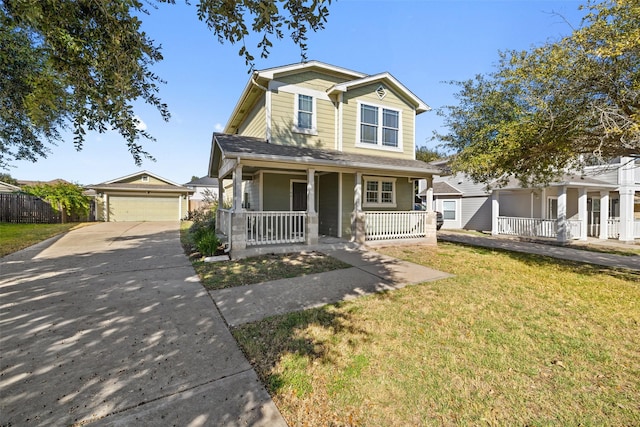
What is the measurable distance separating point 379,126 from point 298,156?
16.0ft

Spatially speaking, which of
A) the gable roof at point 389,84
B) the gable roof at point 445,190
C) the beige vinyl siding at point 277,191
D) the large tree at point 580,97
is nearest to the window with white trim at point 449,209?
the gable roof at point 445,190

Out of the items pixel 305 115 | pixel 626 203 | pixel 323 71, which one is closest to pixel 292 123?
pixel 305 115

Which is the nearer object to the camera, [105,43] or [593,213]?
[105,43]

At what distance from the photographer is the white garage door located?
2088cm

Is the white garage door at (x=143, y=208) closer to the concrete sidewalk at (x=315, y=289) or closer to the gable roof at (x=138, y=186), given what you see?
the gable roof at (x=138, y=186)

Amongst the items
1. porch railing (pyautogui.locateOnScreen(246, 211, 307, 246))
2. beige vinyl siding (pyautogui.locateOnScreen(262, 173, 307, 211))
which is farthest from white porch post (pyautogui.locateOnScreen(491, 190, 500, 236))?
porch railing (pyautogui.locateOnScreen(246, 211, 307, 246))

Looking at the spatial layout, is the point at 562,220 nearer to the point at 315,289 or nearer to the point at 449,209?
the point at 449,209

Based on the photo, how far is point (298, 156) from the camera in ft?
27.3

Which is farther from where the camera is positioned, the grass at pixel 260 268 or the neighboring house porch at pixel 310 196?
the neighboring house porch at pixel 310 196

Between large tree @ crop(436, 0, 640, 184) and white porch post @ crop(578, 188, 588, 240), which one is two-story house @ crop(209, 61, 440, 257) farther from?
white porch post @ crop(578, 188, 588, 240)

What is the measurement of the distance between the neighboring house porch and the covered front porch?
7564 millimetres

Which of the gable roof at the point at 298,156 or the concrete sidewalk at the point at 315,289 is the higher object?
the gable roof at the point at 298,156

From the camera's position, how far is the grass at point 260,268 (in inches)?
228

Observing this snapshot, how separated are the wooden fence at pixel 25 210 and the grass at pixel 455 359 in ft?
76.1
